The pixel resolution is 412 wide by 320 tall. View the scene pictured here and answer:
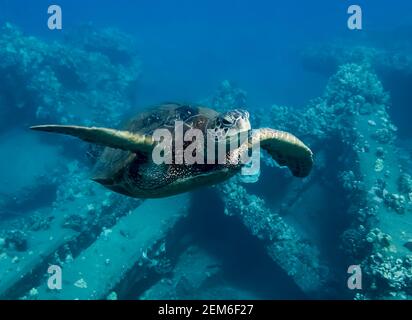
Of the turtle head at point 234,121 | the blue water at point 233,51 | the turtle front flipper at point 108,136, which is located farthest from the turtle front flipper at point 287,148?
the blue water at point 233,51

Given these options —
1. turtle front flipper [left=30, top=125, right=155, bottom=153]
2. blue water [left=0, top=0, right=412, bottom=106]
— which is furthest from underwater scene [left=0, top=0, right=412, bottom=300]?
blue water [left=0, top=0, right=412, bottom=106]

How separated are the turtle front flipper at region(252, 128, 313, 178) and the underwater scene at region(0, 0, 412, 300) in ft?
0.07

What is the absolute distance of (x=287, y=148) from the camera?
4199 mm

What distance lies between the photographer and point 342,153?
35.3 ft

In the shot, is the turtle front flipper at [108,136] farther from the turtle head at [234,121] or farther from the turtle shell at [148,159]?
the turtle head at [234,121]

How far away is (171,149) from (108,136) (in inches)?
29.0

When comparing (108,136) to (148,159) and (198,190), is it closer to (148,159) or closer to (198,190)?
(148,159)

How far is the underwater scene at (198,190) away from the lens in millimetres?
3895

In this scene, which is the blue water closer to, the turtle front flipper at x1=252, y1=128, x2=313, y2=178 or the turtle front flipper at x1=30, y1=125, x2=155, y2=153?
the turtle front flipper at x1=252, y1=128, x2=313, y2=178

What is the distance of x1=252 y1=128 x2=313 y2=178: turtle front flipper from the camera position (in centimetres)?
383

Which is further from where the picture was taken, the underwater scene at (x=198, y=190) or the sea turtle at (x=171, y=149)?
the underwater scene at (x=198, y=190)

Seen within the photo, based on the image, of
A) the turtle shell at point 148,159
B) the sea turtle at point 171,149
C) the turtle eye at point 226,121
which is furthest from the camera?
the turtle shell at point 148,159

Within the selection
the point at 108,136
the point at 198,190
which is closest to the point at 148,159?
the point at 108,136
